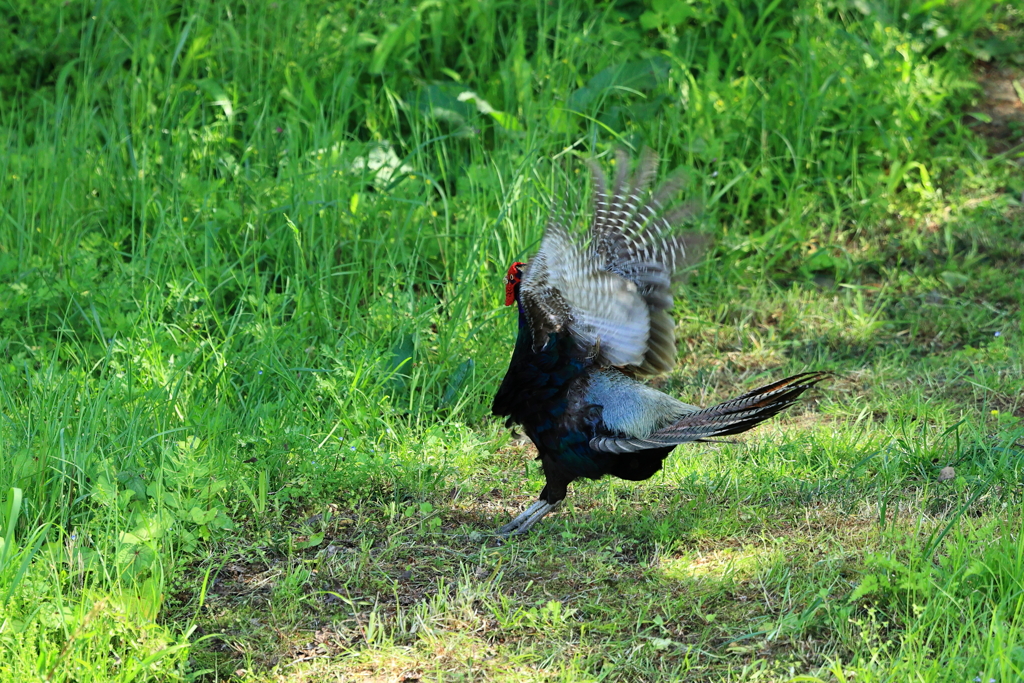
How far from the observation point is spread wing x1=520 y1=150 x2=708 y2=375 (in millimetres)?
3562

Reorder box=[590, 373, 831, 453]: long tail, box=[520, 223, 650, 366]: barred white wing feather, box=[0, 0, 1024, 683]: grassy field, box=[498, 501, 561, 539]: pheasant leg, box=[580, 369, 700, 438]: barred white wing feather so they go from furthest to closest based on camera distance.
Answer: box=[498, 501, 561, 539]: pheasant leg < box=[580, 369, 700, 438]: barred white wing feather < box=[520, 223, 650, 366]: barred white wing feather < box=[590, 373, 831, 453]: long tail < box=[0, 0, 1024, 683]: grassy field

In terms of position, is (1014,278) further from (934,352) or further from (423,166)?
(423,166)

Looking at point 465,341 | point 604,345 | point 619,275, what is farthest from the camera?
point 465,341

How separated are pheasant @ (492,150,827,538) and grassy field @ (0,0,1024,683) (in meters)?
0.27

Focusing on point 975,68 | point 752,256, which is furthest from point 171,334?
point 975,68

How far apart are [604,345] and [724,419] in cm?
53

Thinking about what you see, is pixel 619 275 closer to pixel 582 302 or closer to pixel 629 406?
pixel 582 302

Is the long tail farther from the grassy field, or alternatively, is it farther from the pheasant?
the grassy field

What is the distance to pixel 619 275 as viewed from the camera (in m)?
3.81

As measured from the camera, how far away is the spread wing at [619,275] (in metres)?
3.56

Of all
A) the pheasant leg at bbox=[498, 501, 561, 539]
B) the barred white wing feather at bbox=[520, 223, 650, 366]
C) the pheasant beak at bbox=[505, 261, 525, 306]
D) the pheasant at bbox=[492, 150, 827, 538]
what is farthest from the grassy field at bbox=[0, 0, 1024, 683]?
the pheasant beak at bbox=[505, 261, 525, 306]

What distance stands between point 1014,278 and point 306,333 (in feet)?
12.6

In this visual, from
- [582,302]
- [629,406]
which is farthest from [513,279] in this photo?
[629,406]

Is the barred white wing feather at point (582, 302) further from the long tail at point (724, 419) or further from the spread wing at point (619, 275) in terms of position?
the long tail at point (724, 419)
